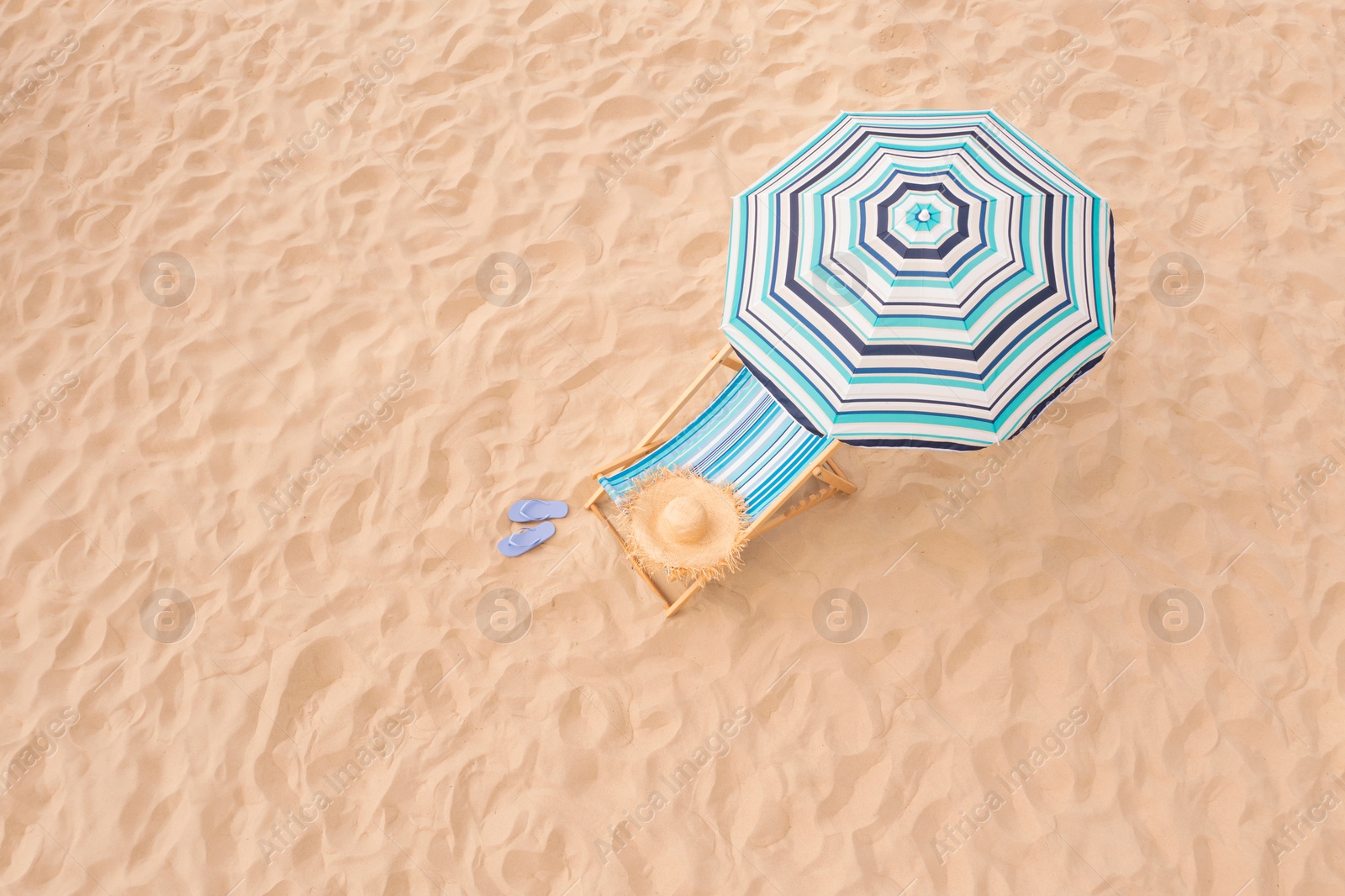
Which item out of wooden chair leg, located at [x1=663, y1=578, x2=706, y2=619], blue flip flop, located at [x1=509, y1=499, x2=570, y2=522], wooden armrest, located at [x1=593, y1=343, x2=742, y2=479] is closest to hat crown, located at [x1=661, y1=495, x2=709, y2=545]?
wooden chair leg, located at [x1=663, y1=578, x2=706, y2=619]

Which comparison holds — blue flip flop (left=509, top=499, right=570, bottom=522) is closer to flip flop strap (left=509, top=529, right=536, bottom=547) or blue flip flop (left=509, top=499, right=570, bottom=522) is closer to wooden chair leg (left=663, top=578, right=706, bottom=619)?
flip flop strap (left=509, top=529, right=536, bottom=547)

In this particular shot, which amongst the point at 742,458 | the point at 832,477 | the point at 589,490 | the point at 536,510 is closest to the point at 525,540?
the point at 536,510

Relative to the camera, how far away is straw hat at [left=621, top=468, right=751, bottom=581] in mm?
3898

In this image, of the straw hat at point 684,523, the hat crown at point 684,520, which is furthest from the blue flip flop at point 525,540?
the hat crown at point 684,520

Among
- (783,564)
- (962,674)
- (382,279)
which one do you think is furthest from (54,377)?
(962,674)

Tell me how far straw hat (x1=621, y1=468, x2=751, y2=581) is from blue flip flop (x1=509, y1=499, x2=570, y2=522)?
448 millimetres

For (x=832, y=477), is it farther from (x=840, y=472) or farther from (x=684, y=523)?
(x=684, y=523)

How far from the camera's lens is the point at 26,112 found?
18.3 feet

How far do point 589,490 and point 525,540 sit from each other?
1.38 feet

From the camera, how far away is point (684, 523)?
3881 mm

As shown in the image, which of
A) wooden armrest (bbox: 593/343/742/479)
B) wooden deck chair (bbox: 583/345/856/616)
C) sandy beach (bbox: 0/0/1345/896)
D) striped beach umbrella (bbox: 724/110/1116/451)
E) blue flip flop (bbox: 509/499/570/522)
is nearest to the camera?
striped beach umbrella (bbox: 724/110/1116/451)

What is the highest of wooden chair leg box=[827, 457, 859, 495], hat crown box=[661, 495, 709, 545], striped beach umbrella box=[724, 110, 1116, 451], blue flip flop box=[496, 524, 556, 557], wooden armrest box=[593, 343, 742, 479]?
striped beach umbrella box=[724, 110, 1116, 451]

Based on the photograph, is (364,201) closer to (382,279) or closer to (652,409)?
(382,279)

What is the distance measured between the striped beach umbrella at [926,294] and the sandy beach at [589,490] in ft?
3.73
